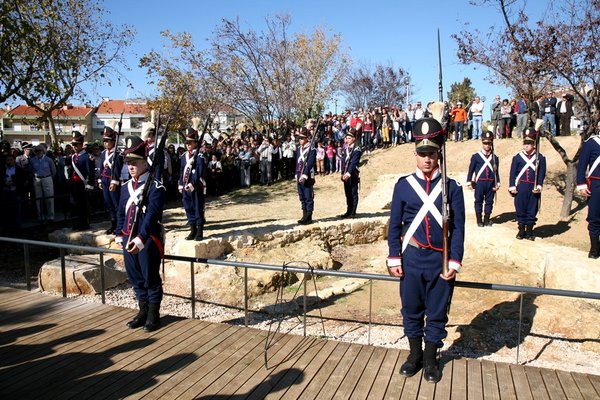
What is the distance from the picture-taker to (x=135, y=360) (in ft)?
13.5

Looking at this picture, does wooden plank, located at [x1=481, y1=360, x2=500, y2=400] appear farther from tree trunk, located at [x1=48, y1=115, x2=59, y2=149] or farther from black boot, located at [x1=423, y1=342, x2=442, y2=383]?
tree trunk, located at [x1=48, y1=115, x2=59, y2=149]

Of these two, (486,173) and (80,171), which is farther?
(486,173)

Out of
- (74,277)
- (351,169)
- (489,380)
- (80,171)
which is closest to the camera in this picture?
(489,380)

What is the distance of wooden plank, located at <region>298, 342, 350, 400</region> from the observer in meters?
3.55

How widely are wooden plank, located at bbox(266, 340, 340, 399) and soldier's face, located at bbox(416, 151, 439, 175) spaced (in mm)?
1829

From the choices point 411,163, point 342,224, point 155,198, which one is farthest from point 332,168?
point 155,198

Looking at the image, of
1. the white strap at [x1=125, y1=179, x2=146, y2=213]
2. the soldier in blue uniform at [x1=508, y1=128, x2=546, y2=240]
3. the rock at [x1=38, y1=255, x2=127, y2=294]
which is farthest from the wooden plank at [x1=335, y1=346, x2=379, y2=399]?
the soldier in blue uniform at [x1=508, y1=128, x2=546, y2=240]

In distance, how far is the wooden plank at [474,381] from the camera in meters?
3.50

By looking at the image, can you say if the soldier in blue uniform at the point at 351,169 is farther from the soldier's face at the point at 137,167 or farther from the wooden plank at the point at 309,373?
the wooden plank at the point at 309,373

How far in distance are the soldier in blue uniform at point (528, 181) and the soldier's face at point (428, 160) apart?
6.28 m

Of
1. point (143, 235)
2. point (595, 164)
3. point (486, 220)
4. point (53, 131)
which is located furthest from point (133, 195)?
point (53, 131)

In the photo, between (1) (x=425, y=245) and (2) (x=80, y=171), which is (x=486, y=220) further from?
(2) (x=80, y=171)

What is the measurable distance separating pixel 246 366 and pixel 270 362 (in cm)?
21

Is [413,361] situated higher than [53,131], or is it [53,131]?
[53,131]
